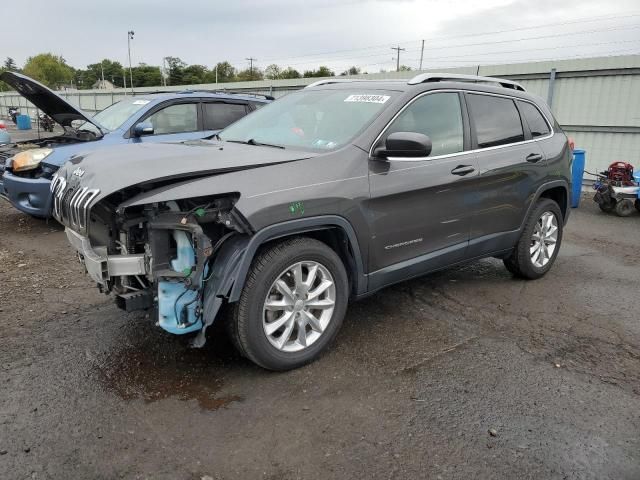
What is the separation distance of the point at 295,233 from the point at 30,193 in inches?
180

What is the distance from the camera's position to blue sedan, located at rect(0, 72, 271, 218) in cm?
625

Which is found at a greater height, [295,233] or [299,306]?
[295,233]

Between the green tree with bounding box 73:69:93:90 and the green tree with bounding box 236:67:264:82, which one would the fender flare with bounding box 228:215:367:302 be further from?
the green tree with bounding box 73:69:93:90

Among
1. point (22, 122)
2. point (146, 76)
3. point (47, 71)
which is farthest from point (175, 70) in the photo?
point (22, 122)

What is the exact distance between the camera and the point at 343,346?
3.79m

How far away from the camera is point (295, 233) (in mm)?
3205

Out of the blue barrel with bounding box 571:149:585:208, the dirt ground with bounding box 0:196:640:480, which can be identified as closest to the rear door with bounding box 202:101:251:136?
the dirt ground with bounding box 0:196:640:480

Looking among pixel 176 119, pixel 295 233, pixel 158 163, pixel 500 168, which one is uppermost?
pixel 176 119

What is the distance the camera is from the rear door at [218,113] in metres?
7.70

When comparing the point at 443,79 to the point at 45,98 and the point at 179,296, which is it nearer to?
the point at 179,296

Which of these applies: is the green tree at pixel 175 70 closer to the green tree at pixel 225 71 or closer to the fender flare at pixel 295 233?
the green tree at pixel 225 71

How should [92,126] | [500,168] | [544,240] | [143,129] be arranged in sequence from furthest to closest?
[92,126] → [143,129] → [544,240] → [500,168]

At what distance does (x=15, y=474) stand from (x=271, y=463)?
119 cm

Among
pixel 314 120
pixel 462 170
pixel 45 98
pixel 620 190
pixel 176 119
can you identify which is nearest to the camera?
pixel 314 120
